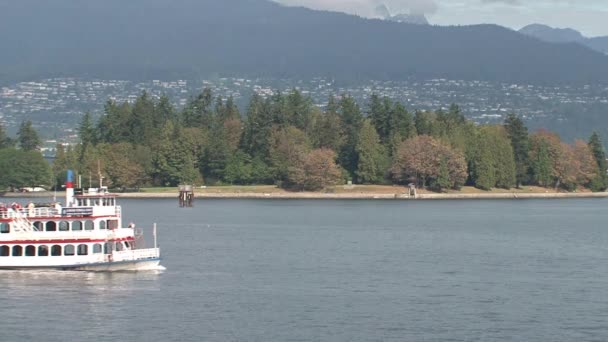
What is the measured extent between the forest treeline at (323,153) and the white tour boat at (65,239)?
344 feet

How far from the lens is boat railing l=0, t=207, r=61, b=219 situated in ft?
230

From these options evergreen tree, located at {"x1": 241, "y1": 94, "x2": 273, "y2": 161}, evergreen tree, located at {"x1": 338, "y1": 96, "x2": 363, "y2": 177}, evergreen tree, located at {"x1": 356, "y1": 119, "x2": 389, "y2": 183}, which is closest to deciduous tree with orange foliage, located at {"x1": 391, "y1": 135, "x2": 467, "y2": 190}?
evergreen tree, located at {"x1": 356, "y1": 119, "x2": 389, "y2": 183}

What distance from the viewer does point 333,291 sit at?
2576 inches

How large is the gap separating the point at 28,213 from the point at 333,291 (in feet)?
60.2

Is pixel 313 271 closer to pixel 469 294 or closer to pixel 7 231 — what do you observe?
pixel 469 294

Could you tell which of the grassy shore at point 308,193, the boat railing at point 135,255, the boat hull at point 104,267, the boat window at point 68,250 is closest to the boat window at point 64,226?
the boat window at point 68,250

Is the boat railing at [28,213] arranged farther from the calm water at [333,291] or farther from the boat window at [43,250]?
the calm water at [333,291]

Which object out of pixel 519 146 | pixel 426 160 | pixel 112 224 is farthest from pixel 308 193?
pixel 112 224

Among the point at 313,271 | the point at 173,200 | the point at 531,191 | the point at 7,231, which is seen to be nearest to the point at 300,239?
the point at 313,271

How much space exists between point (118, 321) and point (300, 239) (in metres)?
43.3

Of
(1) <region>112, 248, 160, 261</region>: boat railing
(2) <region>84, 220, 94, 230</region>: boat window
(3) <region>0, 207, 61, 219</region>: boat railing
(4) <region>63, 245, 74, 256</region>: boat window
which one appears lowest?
(1) <region>112, 248, 160, 261</region>: boat railing

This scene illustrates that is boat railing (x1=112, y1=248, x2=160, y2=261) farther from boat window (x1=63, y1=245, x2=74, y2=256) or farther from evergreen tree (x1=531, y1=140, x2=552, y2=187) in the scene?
evergreen tree (x1=531, y1=140, x2=552, y2=187)

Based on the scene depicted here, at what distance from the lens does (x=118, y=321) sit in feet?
185

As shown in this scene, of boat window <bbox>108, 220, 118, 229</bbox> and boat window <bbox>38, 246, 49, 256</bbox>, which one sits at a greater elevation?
boat window <bbox>108, 220, 118, 229</bbox>
